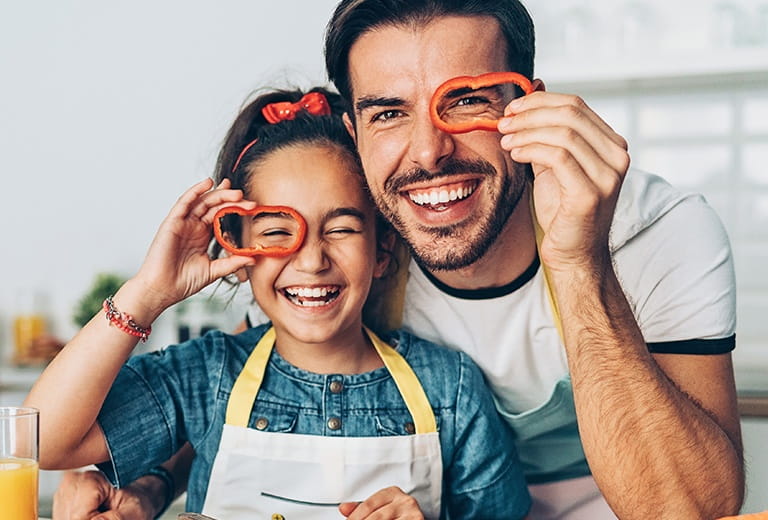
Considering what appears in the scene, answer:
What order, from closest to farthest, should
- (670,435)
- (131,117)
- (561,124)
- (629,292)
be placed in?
(561,124) → (670,435) → (629,292) → (131,117)

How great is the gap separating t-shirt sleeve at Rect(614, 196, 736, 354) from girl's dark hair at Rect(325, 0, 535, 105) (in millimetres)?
369

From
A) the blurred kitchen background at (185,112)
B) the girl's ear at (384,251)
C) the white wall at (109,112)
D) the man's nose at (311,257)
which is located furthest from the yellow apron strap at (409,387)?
the white wall at (109,112)

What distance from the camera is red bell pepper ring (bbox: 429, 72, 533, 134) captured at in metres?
1.31

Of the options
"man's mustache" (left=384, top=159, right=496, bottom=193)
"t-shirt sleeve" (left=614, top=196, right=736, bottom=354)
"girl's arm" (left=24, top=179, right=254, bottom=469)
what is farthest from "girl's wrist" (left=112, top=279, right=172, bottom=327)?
"t-shirt sleeve" (left=614, top=196, right=736, bottom=354)

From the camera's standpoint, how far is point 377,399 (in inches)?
64.4

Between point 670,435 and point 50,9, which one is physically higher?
point 50,9

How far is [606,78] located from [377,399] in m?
1.89

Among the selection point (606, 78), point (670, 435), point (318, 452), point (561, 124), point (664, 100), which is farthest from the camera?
point (664, 100)

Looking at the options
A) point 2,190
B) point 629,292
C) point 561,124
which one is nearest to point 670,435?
point 629,292

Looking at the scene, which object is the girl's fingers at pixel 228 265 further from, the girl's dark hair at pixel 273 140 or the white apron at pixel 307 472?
the white apron at pixel 307 472

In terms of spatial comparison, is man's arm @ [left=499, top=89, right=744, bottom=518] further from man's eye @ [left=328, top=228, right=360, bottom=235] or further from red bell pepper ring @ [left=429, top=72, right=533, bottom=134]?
man's eye @ [left=328, top=228, right=360, bottom=235]

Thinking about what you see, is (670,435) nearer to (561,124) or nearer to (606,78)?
(561,124)

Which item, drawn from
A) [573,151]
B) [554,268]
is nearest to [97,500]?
[554,268]

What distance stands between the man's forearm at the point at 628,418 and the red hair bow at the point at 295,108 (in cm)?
60
